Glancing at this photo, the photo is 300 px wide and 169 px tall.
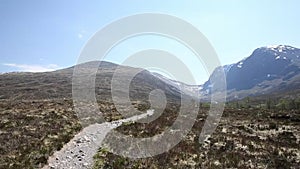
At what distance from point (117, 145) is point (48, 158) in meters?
6.59

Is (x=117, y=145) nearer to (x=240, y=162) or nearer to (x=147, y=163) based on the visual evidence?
(x=147, y=163)

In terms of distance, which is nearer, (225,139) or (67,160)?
(67,160)

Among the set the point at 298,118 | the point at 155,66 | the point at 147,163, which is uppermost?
the point at 155,66

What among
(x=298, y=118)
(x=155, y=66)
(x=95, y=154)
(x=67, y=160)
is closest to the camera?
(x=67, y=160)

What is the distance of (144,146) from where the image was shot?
23.7m

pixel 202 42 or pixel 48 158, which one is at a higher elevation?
pixel 202 42

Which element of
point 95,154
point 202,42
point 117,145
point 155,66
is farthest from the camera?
point 155,66

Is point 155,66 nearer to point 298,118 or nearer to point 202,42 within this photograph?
point 202,42

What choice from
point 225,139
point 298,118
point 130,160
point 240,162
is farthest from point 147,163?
point 298,118

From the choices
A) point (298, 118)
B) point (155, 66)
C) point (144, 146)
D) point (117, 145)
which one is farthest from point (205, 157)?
point (298, 118)

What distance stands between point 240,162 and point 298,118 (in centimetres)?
3233

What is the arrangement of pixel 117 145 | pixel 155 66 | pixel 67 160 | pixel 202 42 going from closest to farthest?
pixel 67 160, pixel 117 145, pixel 202 42, pixel 155 66

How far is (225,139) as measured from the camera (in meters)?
29.2

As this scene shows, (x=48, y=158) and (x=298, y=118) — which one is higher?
(x=298, y=118)
